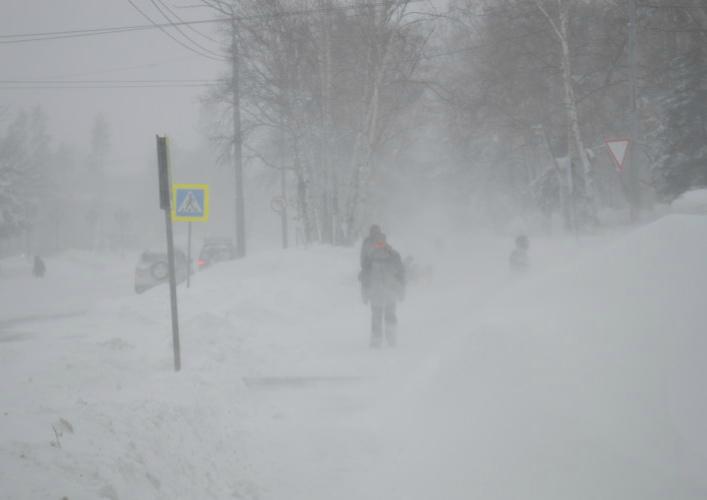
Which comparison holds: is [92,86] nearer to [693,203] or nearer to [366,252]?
[366,252]

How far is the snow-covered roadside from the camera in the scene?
291 centimetres

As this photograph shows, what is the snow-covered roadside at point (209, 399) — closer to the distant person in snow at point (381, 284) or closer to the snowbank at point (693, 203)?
the distant person in snow at point (381, 284)

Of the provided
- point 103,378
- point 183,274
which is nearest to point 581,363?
point 103,378

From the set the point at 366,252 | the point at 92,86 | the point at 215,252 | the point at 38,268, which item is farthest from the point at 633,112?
the point at 38,268

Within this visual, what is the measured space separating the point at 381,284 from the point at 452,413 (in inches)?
194

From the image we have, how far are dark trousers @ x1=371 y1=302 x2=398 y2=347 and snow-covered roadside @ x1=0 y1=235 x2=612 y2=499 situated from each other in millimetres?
376

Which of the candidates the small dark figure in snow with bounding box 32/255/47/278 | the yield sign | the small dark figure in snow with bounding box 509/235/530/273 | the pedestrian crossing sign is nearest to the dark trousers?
the pedestrian crossing sign

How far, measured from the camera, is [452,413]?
4.16 metres

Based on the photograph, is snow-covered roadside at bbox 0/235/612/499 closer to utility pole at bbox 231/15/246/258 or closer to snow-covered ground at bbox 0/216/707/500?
snow-covered ground at bbox 0/216/707/500

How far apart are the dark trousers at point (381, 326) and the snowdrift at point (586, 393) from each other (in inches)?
172

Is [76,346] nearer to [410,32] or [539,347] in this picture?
[539,347]

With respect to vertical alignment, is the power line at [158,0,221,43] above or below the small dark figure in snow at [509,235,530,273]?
above

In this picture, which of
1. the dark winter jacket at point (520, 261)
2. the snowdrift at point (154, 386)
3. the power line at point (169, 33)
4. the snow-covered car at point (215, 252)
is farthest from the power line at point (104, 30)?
the snow-covered car at point (215, 252)

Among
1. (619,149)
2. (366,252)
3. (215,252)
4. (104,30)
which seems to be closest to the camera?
(366,252)
